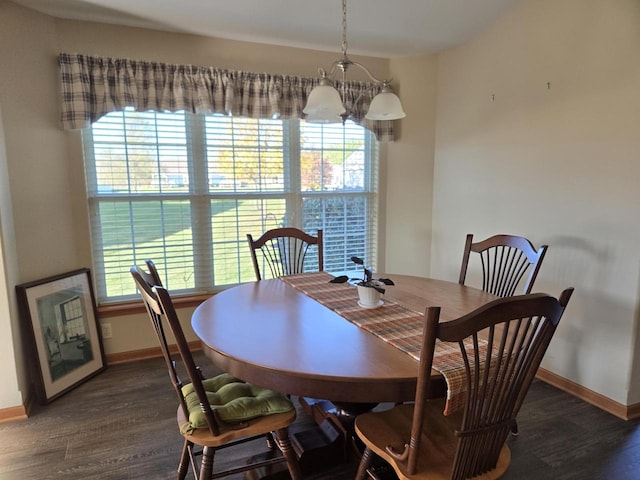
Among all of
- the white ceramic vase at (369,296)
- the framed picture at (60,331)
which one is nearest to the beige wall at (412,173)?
the white ceramic vase at (369,296)

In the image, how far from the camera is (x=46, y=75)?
2553 mm

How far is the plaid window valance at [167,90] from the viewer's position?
102 inches

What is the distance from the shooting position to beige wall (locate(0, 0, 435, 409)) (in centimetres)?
238

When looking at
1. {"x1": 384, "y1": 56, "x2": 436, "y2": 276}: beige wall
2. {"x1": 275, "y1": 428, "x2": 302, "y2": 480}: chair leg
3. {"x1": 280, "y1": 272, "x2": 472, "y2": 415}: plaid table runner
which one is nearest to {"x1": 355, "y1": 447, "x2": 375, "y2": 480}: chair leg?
{"x1": 275, "y1": 428, "x2": 302, "y2": 480}: chair leg

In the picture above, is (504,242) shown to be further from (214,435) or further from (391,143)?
(214,435)

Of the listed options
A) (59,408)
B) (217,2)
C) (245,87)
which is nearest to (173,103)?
(245,87)

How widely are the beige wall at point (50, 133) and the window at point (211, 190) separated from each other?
0.15 metres

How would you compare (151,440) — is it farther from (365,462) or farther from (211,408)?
(365,462)

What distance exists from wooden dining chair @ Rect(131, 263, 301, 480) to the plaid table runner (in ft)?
1.49

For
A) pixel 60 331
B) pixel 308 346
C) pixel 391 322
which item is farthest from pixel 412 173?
pixel 60 331

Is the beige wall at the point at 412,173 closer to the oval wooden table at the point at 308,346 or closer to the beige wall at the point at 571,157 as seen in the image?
the beige wall at the point at 571,157

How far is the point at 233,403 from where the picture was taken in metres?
1.55

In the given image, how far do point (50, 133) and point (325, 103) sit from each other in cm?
184

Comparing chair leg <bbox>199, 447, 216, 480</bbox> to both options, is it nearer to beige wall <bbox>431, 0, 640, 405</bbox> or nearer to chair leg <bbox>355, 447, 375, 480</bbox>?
chair leg <bbox>355, 447, 375, 480</bbox>
